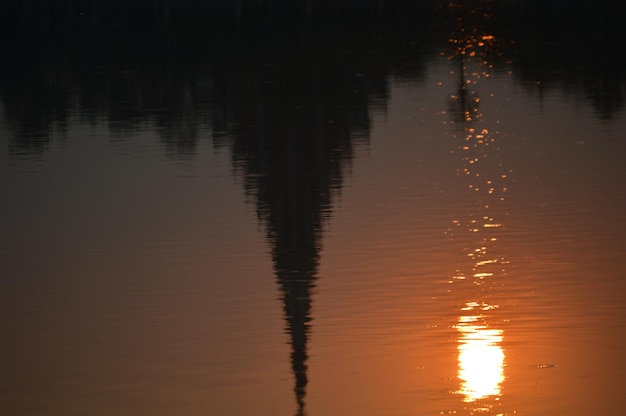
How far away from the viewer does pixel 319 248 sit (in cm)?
2486

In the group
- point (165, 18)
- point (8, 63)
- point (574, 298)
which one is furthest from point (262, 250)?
point (165, 18)

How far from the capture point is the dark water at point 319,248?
56.1 feet

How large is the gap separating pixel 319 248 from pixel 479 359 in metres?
7.58

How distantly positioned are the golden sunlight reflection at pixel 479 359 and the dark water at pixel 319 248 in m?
0.04

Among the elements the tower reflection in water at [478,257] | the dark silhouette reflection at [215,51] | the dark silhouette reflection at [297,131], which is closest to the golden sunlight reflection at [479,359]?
the tower reflection in water at [478,257]

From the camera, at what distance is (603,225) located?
2539 cm

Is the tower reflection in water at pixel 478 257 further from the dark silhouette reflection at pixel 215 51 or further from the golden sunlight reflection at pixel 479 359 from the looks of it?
the dark silhouette reflection at pixel 215 51

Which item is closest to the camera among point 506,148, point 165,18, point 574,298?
point 574,298

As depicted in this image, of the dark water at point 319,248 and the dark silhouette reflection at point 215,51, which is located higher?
the dark silhouette reflection at point 215,51

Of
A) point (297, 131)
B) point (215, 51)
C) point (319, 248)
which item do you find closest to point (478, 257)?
point (319, 248)

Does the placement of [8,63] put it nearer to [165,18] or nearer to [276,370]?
[165,18]

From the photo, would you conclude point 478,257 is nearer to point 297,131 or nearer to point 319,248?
point 319,248

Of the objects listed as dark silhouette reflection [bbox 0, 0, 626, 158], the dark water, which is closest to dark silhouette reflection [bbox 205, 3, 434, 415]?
the dark water

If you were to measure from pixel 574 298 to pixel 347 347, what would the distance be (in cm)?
334
